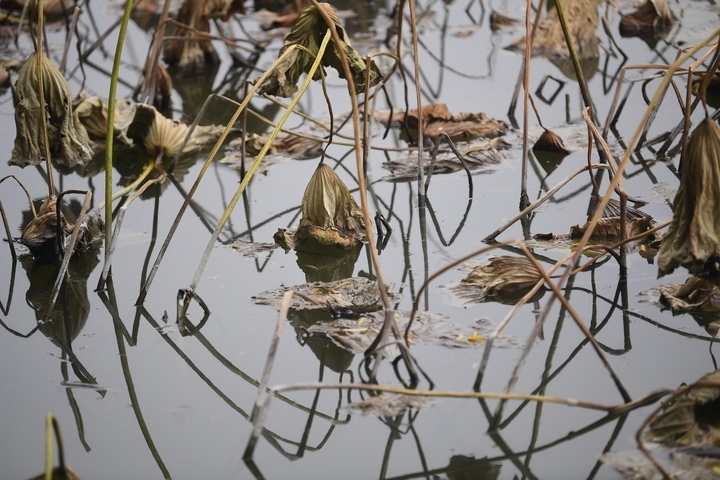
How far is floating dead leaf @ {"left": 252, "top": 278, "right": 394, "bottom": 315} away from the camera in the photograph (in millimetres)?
1697

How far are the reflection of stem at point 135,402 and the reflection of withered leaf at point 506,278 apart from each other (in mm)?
662

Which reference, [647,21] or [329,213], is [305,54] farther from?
[647,21]

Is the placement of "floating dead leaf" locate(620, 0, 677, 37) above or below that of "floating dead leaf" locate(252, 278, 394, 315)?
above

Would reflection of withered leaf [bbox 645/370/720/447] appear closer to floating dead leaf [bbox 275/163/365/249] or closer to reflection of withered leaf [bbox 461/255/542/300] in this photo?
reflection of withered leaf [bbox 461/255/542/300]

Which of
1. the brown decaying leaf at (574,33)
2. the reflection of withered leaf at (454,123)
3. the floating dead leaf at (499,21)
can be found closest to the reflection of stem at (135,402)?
the reflection of withered leaf at (454,123)

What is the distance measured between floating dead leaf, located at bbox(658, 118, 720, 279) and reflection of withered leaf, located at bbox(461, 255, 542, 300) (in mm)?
362

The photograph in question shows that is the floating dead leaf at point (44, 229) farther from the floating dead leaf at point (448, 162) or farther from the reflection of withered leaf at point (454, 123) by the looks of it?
the reflection of withered leaf at point (454, 123)

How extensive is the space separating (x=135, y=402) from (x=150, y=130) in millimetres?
1214

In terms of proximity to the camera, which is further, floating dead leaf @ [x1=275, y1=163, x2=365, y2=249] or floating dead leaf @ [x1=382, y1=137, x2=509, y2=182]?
floating dead leaf @ [x1=382, y1=137, x2=509, y2=182]

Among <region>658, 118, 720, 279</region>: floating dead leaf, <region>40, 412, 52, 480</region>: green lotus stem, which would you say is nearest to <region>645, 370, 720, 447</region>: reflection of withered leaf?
<region>658, 118, 720, 279</region>: floating dead leaf

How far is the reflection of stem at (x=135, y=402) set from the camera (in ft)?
4.39

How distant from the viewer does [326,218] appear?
1981 mm

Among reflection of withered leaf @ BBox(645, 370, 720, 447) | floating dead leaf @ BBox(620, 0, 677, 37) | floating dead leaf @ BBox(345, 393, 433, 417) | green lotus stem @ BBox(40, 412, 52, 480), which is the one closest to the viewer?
green lotus stem @ BBox(40, 412, 52, 480)

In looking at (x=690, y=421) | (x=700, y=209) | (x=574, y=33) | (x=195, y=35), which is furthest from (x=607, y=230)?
(x=195, y=35)
